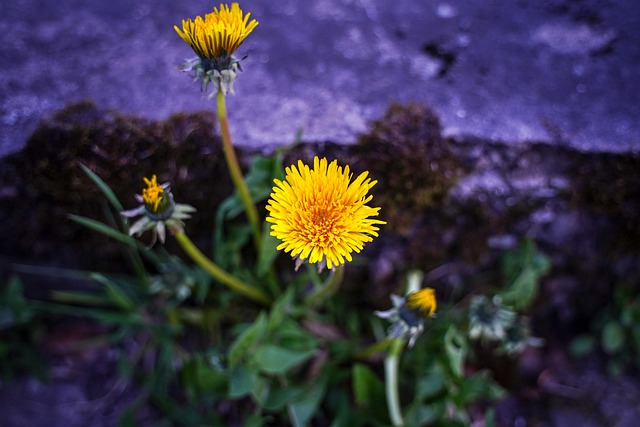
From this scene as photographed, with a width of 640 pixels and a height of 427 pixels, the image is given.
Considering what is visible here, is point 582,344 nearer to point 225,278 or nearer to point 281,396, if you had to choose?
point 281,396

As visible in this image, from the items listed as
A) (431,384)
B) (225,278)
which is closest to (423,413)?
(431,384)

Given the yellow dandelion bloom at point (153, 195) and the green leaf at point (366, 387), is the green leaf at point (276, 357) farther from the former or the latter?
the yellow dandelion bloom at point (153, 195)

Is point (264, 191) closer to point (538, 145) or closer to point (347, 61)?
point (347, 61)

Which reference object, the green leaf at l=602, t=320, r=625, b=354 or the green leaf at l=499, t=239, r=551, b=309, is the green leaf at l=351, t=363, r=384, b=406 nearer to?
the green leaf at l=499, t=239, r=551, b=309

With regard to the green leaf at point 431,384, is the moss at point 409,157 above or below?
above

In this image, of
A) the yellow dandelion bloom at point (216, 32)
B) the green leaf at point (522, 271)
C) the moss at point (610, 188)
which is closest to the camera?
Answer: the yellow dandelion bloom at point (216, 32)

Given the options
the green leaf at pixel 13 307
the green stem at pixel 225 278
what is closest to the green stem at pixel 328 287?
the green stem at pixel 225 278
